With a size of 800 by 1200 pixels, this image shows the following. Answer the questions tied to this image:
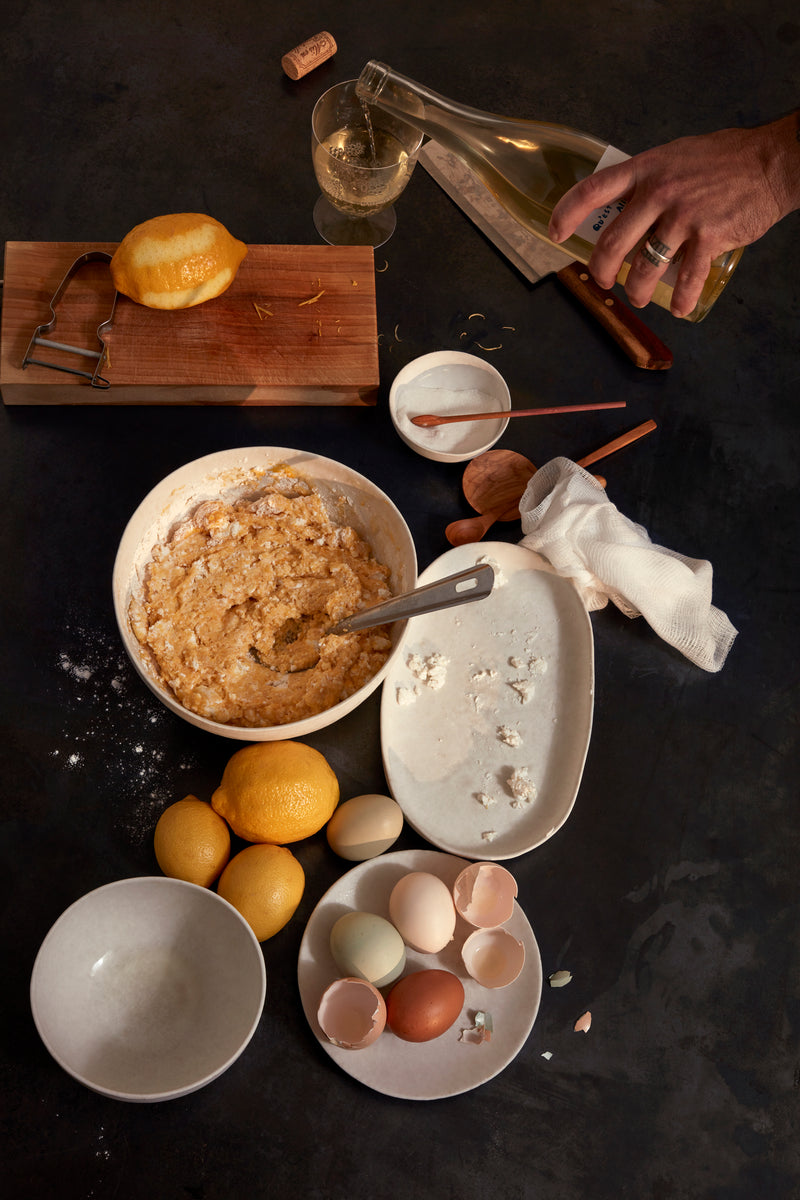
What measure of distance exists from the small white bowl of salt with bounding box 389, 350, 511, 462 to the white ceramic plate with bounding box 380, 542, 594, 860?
19cm

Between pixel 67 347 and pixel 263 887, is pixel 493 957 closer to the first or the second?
pixel 263 887

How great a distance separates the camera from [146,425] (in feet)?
4.38

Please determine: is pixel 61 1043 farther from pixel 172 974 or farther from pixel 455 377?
pixel 455 377

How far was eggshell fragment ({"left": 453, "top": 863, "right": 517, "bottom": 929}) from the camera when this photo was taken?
107 cm

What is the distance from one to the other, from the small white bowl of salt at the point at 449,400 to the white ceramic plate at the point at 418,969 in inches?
24.8

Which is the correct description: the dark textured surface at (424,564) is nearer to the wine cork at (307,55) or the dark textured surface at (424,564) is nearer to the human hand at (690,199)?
the wine cork at (307,55)

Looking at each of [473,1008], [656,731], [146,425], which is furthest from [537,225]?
[473,1008]

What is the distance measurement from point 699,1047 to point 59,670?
3.31 feet

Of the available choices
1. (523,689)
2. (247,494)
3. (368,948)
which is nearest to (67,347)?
(247,494)

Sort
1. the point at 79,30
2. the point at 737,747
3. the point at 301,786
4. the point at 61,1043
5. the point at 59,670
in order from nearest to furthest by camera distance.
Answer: the point at 61,1043 < the point at 301,786 < the point at 59,670 < the point at 737,747 < the point at 79,30

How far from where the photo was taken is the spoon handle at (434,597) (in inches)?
39.9

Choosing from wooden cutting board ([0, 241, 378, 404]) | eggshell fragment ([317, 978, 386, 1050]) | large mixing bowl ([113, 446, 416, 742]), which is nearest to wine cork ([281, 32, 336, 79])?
wooden cutting board ([0, 241, 378, 404])

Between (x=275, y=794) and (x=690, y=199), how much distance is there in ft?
3.00

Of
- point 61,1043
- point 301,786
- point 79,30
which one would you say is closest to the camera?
point 61,1043
